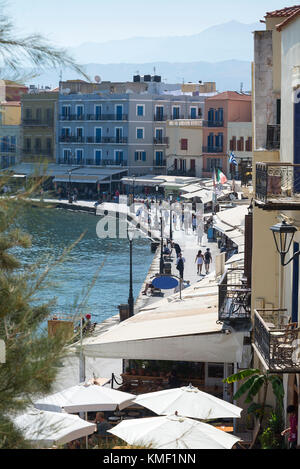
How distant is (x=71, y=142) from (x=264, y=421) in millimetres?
75376

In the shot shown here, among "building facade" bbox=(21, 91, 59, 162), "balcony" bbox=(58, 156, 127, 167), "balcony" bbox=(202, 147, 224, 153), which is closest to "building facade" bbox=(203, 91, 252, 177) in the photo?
"balcony" bbox=(202, 147, 224, 153)

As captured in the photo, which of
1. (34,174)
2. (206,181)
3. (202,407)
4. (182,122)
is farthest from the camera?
(182,122)

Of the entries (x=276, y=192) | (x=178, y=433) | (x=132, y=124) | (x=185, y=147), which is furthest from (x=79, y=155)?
(x=276, y=192)

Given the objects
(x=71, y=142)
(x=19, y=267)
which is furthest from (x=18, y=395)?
(x=71, y=142)

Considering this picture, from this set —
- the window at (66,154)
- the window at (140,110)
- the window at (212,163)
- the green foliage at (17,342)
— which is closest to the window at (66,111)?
the window at (66,154)

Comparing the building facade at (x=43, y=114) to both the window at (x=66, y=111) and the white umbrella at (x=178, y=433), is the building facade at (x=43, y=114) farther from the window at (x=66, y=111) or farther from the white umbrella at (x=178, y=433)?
the white umbrella at (x=178, y=433)

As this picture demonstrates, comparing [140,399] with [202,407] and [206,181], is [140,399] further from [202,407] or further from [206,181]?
[206,181]

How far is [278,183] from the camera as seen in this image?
10539mm

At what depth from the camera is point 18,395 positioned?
4.50 metres

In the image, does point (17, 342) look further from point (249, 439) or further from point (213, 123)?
point (213, 123)

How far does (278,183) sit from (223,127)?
64641 millimetres

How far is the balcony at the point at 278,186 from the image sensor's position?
10109 mm

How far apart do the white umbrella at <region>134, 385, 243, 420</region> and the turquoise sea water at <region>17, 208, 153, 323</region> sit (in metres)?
1.71

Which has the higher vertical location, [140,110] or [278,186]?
[140,110]
